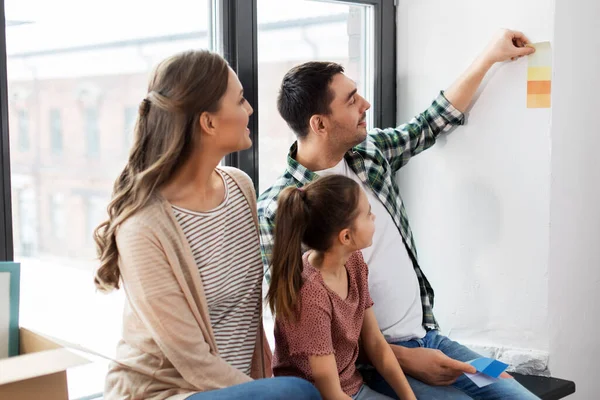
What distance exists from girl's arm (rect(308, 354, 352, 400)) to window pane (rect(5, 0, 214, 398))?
0.62 metres

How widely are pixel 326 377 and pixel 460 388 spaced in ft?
1.68

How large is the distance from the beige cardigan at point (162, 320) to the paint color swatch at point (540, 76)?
1.16 m

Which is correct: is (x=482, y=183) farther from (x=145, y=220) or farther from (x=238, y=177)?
(x=145, y=220)

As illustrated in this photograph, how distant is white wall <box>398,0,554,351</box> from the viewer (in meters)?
2.21

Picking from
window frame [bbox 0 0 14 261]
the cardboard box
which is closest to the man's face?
window frame [bbox 0 0 14 261]

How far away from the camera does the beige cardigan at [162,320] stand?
152 cm

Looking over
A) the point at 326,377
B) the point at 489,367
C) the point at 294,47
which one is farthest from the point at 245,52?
the point at 489,367

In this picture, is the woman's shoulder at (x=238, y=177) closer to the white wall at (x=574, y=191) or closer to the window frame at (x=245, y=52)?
the window frame at (x=245, y=52)

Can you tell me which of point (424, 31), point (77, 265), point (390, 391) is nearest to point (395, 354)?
point (390, 391)

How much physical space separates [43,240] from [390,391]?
0.93m

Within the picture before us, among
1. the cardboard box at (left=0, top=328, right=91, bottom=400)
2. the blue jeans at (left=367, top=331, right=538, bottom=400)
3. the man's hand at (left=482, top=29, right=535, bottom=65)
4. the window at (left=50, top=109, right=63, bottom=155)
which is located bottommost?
the blue jeans at (left=367, top=331, right=538, bottom=400)

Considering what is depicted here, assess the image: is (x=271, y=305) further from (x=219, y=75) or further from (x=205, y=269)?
(x=219, y=75)

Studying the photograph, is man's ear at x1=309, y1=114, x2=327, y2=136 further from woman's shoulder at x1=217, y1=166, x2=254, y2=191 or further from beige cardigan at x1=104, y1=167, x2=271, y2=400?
beige cardigan at x1=104, y1=167, x2=271, y2=400

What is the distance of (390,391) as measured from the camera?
75.8 inches
